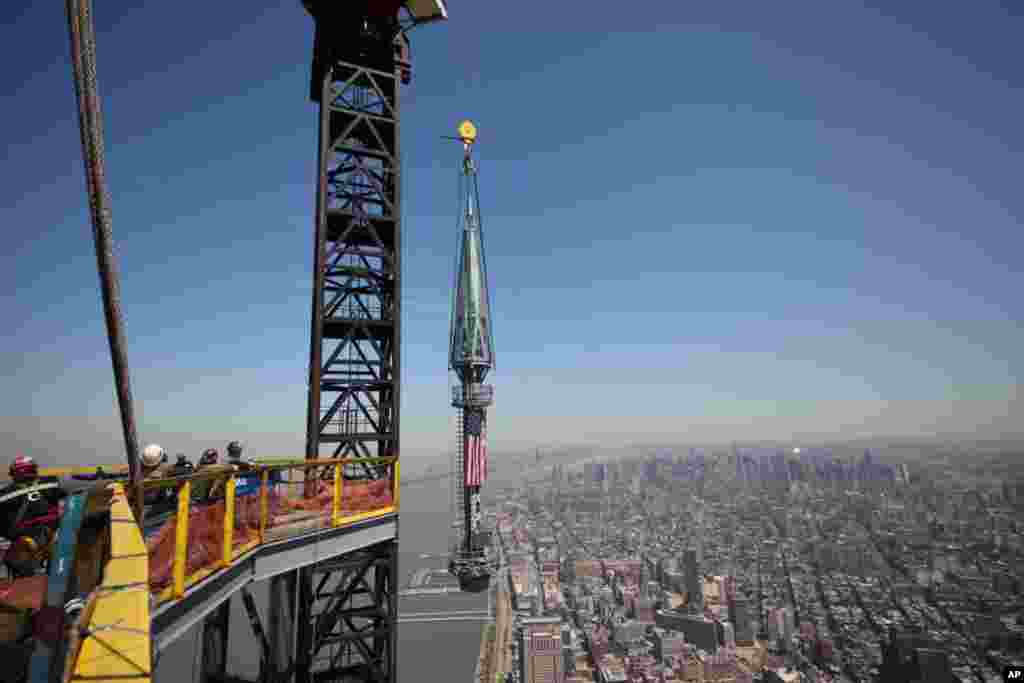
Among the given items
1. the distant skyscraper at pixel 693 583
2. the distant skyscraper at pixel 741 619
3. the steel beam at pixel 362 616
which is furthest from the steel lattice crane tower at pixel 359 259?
the distant skyscraper at pixel 693 583

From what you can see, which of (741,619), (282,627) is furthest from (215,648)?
(741,619)

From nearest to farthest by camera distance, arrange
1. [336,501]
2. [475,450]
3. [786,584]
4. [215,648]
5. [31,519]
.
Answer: [31,519]
[336,501]
[215,648]
[475,450]
[786,584]

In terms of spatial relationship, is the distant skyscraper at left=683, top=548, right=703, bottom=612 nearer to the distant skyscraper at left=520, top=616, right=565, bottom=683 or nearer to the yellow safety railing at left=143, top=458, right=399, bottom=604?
the distant skyscraper at left=520, top=616, right=565, bottom=683

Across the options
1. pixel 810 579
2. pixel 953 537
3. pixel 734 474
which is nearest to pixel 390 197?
pixel 810 579

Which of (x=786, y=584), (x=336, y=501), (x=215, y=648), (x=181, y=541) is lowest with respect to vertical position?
(x=786, y=584)

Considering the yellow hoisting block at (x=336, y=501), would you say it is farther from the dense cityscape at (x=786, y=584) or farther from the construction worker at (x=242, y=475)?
the dense cityscape at (x=786, y=584)

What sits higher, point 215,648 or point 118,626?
point 118,626

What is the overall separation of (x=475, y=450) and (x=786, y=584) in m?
57.2

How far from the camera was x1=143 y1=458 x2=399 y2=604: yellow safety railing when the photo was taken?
3.57 metres

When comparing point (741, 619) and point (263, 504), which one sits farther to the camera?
point (741, 619)

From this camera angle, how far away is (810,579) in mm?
56031

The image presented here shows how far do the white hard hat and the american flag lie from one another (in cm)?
1105

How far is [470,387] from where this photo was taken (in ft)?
53.8

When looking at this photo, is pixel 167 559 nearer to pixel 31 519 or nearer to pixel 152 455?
pixel 31 519
